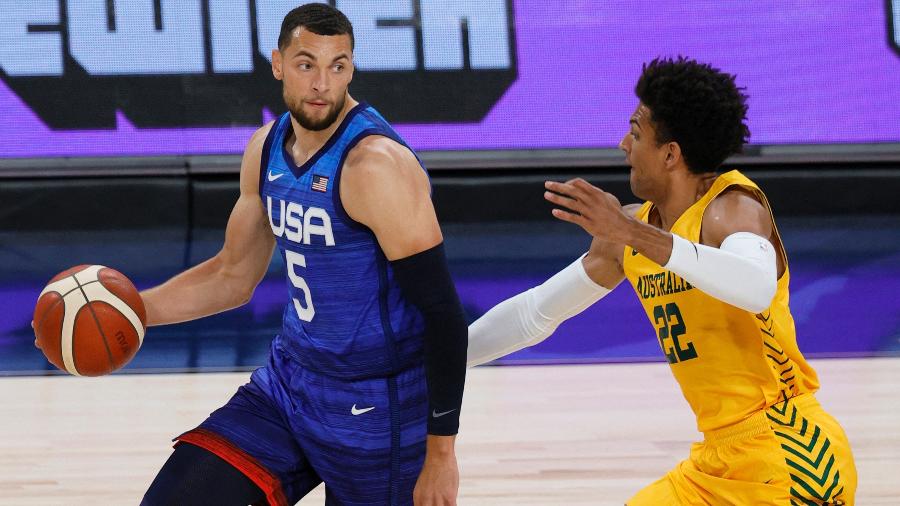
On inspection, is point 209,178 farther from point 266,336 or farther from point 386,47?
point 266,336

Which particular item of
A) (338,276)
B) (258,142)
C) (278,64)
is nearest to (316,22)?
(278,64)

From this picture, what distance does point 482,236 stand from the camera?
971 centimetres

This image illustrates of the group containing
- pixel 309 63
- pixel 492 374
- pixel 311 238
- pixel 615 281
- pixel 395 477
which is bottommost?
pixel 492 374

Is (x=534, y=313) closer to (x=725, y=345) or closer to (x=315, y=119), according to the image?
(x=725, y=345)

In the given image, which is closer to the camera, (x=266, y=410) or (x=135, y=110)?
(x=266, y=410)

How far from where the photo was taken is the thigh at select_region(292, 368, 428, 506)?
2.82 m

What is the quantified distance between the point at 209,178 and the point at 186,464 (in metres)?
7.38

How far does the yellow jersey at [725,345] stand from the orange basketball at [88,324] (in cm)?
125

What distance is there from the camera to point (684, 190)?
294 centimetres

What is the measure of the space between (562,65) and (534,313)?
673cm

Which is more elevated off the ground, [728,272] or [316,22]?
[316,22]

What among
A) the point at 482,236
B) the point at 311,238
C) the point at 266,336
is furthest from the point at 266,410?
the point at 482,236

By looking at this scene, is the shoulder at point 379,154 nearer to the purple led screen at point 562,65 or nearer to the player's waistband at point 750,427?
the player's waistband at point 750,427

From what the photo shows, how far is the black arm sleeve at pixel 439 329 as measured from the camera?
8.73 feet
